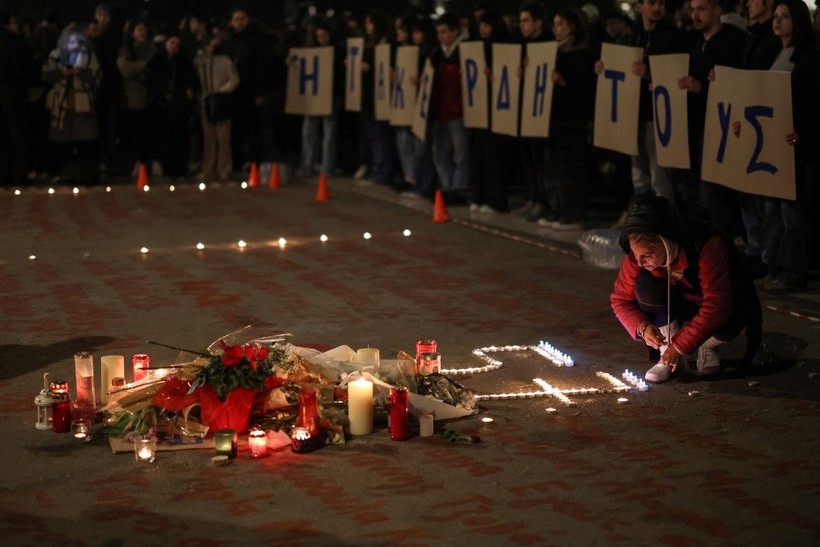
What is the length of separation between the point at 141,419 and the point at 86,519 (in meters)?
1.08

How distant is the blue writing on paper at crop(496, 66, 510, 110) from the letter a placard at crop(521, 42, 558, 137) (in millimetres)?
301

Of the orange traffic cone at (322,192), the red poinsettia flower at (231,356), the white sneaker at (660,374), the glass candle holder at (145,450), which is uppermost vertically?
the red poinsettia flower at (231,356)

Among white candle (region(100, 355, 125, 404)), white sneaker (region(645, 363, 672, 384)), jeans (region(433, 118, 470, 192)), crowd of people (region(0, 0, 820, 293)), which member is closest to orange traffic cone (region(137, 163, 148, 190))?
crowd of people (region(0, 0, 820, 293))

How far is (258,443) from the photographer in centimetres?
649

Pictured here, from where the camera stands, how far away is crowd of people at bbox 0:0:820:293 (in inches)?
460

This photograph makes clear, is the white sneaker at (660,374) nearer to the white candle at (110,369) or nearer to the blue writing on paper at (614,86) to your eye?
the white candle at (110,369)

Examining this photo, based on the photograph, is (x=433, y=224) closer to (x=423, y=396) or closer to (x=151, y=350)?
(x=151, y=350)

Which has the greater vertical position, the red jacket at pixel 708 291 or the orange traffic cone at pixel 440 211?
the red jacket at pixel 708 291

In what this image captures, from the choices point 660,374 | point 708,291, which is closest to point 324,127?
point 660,374

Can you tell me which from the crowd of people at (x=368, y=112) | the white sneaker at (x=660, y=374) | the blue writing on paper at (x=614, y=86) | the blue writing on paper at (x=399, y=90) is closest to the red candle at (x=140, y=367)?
the white sneaker at (x=660, y=374)

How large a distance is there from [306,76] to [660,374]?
1188cm

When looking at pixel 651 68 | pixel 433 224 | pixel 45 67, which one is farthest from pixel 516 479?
pixel 45 67

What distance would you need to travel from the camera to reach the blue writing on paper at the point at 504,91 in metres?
14.5

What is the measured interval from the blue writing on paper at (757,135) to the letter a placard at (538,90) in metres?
3.50
